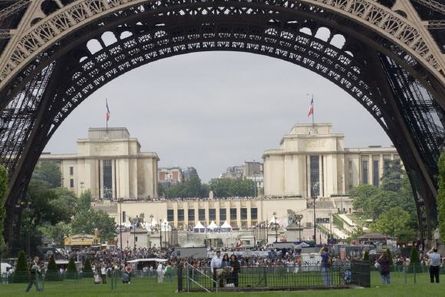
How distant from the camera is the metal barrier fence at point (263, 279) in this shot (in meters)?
48.5

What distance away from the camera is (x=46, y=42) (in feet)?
184

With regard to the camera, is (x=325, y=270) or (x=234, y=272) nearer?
(x=234, y=272)

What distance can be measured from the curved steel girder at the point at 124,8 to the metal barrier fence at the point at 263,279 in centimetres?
911

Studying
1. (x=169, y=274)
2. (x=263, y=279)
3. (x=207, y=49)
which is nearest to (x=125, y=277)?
(x=169, y=274)

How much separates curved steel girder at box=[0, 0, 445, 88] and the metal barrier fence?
9.11 metres

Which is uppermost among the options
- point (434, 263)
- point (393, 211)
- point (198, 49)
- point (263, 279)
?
point (198, 49)

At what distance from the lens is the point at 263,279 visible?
51.4 meters

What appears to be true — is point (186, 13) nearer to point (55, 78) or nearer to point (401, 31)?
point (55, 78)

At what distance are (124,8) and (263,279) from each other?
12.4 m

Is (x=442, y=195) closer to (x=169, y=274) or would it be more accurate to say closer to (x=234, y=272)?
(x=169, y=274)

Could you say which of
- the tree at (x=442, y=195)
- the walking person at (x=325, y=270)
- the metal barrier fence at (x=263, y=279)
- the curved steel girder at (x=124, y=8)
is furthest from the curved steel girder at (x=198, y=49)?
the walking person at (x=325, y=270)

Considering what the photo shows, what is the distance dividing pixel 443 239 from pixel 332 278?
60.0 feet

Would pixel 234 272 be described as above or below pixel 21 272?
above

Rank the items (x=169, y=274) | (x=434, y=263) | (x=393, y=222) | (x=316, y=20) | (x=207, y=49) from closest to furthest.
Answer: (x=434, y=263)
(x=316, y=20)
(x=169, y=274)
(x=207, y=49)
(x=393, y=222)
